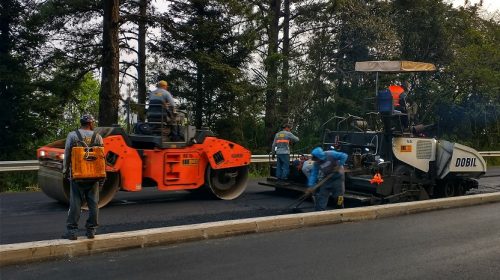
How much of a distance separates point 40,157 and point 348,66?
54.5 feet

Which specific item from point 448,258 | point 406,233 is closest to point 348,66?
point 406,233

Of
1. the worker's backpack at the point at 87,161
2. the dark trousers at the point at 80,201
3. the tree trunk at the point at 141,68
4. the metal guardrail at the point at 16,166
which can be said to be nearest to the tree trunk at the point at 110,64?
the tree trunk at the point at 141,68

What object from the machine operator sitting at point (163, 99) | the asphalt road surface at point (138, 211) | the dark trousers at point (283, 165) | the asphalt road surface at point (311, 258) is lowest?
the asphalt road surface at point (311, 258)

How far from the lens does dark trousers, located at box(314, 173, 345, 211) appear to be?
9.41m

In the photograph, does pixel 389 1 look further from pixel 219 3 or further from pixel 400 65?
pixel 400 65

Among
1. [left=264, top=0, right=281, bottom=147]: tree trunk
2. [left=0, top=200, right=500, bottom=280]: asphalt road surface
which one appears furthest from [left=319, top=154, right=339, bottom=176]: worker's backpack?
[left=264, top=0, right=281, bottom=147]: tree trunk

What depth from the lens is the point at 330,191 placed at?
31.3 ft

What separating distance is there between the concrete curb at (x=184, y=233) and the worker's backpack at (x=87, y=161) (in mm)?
806

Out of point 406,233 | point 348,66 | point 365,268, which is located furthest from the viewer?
point 348,66

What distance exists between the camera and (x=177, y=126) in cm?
1078

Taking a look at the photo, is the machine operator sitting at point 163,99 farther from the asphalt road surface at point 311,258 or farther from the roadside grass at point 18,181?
the roadside grass at point 18,181

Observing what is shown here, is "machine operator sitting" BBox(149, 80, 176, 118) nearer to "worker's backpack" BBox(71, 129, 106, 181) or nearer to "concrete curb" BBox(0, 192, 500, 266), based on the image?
"concrete curb" BBox(0, 192, 500, 266)

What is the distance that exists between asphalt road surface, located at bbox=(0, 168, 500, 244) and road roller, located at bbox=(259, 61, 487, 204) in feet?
3.71

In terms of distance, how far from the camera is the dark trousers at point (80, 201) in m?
6.75
